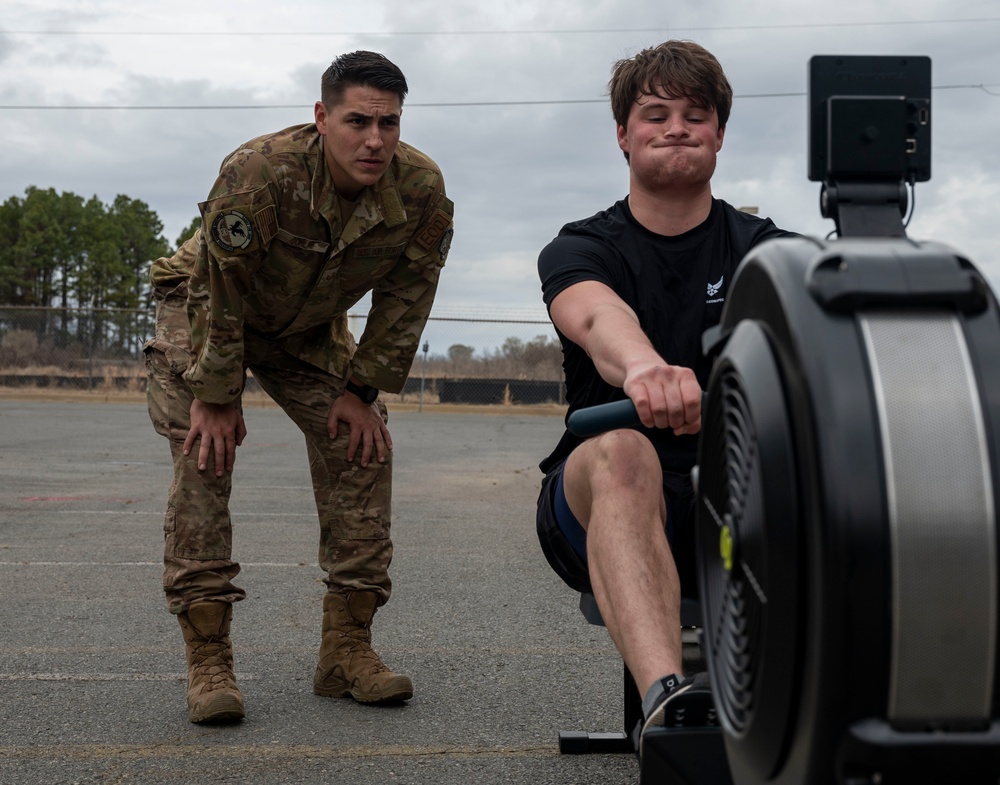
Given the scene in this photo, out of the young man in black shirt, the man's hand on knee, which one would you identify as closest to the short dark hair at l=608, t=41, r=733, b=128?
the young man in black shirt

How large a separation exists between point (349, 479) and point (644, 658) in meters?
1.88

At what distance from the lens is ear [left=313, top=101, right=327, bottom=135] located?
3530mm

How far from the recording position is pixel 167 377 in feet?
12.3

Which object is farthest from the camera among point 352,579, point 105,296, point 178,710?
point 105,296

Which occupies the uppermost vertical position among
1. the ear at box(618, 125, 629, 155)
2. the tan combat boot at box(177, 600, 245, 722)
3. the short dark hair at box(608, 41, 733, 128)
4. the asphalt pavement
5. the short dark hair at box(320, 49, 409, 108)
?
the short dark hair at box(320, 49, 409, 108)

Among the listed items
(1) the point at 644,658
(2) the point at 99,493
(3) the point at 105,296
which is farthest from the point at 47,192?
(1) the point at 644,658

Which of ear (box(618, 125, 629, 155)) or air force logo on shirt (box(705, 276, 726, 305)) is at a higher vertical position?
ear (box(618, 125, 629, 155))

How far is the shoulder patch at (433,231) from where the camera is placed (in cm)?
371

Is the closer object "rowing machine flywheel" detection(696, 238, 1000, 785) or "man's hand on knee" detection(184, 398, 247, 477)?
"rowing machine flywheel" detection(696, 238, 1000, 785)

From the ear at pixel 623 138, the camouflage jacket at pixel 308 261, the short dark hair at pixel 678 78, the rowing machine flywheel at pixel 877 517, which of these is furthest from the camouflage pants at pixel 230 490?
the rowing machine flywheel at pixel 877 517

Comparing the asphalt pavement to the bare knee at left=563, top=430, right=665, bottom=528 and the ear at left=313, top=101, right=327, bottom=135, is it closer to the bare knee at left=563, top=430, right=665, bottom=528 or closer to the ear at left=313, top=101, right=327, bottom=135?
the bare knee at left=563, top=430, right=665, bottom=528

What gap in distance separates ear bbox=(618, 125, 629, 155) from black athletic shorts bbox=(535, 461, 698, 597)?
83 centimetres

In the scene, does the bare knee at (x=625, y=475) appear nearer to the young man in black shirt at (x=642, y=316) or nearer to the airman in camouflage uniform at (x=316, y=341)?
the young man in black shirt at (x=642, y=316)

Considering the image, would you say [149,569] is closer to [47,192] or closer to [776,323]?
[776,323]
